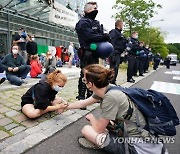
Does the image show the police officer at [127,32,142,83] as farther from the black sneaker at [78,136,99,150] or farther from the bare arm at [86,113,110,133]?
the bare arm at [86,113,110,133]

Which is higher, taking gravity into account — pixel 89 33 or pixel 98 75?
pixel 89 33

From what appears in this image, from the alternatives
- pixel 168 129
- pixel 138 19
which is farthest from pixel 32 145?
pixel 138 19

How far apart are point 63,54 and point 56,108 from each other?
14538 mm

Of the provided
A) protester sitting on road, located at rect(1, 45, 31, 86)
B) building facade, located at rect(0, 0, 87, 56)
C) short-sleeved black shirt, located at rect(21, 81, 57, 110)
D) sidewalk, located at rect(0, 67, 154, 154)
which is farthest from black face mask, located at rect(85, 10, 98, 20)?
→ building facade, located at rect(0, 0, 87, 56)

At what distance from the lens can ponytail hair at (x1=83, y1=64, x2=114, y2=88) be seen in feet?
8.13

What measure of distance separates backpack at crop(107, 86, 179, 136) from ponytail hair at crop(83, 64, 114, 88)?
4.7 inches

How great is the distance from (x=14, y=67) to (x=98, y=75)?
199 inches

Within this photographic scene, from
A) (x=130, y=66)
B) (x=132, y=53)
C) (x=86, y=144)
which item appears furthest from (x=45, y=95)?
(x=132, y=53)

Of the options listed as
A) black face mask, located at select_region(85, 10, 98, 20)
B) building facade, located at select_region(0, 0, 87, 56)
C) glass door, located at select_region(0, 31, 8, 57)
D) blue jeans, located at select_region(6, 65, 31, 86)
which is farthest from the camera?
building facade, located at select_region(0, 0, 87, 56)

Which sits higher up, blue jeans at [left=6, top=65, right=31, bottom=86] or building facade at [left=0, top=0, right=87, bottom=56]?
building facade at [left=0, top=0, right=87, bottom=56]

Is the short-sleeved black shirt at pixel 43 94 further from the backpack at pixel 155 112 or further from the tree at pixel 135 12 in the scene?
the tree at pixel 135 12

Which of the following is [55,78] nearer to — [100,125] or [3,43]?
[100,125]

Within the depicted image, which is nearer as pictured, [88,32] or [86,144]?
[86,144]

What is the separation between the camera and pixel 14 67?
6930 mm
